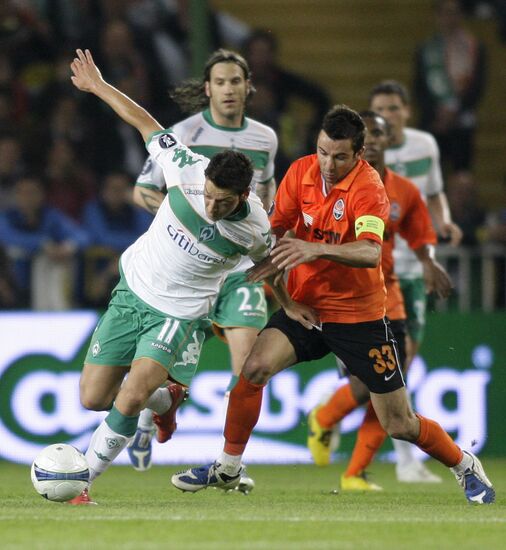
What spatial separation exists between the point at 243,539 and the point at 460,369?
5.82 meters

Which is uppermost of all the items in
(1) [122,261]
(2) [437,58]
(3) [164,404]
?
(2) [437,58]

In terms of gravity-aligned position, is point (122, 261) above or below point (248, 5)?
below

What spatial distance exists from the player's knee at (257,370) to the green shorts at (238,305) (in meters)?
1.02

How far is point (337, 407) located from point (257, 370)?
2273mm

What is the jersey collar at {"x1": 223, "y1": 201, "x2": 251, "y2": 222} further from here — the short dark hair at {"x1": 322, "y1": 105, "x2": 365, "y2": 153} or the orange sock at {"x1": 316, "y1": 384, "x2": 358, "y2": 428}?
the orange sock at {"x1": 316, "y1": 384, "x2": 358, "y2": 428}

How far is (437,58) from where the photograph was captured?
576 inches

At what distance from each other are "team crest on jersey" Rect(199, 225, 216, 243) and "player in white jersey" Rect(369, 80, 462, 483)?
2.71m

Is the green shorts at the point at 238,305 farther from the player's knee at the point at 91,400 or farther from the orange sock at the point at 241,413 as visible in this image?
the player's knee at the point at 91,400

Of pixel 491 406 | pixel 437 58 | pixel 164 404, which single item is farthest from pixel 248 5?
pixel 164 404

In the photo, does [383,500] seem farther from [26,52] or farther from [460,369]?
[26,52]

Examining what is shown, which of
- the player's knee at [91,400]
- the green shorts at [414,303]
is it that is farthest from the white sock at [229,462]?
the green shorts at [414,303]

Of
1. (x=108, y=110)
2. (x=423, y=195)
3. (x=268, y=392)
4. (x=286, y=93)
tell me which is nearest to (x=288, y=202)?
(x=423, y=195)

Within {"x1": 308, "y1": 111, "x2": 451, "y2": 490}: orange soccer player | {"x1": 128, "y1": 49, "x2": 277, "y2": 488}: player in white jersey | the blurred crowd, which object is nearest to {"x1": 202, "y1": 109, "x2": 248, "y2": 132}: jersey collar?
{"x1": 128, "y1": 49, "x2": 277, "y2": 488}: player in white jersey

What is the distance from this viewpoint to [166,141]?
298 inches
